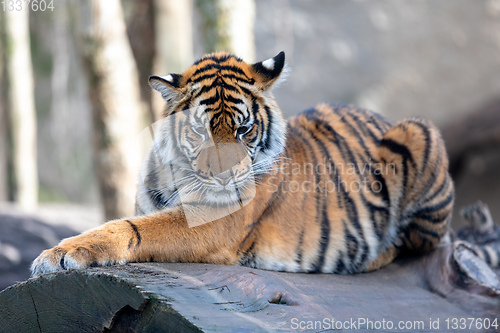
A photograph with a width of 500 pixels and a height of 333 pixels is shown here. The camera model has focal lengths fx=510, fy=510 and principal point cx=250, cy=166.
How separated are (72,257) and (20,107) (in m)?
9.65

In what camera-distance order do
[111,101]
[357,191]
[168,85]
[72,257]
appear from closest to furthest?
[72,257] → [168,85] → [357,191] → [111,101]

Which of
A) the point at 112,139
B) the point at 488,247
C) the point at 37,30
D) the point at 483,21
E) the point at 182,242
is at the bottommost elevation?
the point at 488,247

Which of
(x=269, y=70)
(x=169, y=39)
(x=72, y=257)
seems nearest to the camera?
(x=72, y=257)

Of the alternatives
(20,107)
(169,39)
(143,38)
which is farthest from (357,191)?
(20,107)

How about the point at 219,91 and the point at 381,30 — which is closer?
the point at 219,91

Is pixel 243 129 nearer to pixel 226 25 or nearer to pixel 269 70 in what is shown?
pixel 269 70

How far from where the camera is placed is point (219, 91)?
10.6 feet

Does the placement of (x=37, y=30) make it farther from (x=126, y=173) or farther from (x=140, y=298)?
(x=140, y=298)

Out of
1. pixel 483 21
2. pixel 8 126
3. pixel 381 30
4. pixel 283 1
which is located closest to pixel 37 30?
pixel 8 126

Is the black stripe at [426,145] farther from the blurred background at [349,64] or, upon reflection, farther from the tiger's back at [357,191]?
the blurred background at [349,64]

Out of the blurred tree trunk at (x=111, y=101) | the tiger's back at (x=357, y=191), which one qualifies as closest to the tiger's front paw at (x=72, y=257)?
the tiger's back at (x=357, y=191)

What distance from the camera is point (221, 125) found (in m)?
3.16

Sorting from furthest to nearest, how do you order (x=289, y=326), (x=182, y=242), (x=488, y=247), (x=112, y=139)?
1. (x=112, y=139)
2. (x=488, y=247)
3. (x=182, y=242)
4. (x=289, y=326)

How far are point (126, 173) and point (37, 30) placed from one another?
489 inches
